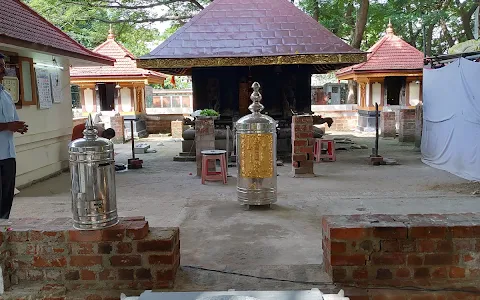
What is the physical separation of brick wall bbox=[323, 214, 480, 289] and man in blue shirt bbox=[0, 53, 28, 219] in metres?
3.17

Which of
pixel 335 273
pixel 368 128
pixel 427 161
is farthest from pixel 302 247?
pixel 368 128

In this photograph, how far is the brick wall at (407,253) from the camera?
9.23 feet

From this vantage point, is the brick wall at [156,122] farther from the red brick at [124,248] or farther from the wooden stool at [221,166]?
the red brick at [124,248]

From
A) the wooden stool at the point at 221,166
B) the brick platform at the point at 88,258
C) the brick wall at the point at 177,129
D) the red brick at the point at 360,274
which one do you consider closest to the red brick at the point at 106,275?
the brick platform at the point at 88,258

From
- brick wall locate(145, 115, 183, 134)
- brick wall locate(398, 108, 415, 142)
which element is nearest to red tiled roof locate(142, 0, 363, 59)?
brick wall locate(398, 108, 415, 142)

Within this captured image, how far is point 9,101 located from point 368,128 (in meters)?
15.5

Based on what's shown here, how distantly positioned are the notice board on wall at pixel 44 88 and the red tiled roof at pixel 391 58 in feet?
39.4

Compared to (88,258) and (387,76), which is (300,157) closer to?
(88,258)

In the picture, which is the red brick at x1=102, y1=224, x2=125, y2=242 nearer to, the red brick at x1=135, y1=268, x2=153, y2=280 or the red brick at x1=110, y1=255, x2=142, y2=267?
the red brick at x1=110, y1=255, x2=142, y2=267

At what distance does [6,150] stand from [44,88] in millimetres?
4935

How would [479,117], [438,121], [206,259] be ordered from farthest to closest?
[438,121] → [479,117] → [206,259]

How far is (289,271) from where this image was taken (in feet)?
10.3

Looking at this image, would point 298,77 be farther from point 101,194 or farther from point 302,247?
point 101,194

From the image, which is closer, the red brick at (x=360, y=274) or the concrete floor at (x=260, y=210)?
the red brick at (x=360, y=274)
